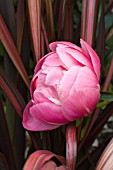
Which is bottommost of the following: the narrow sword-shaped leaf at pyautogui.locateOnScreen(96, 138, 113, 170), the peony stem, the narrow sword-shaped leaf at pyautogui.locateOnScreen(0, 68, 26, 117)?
the peony stem

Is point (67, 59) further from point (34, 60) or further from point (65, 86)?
point (34, 60)

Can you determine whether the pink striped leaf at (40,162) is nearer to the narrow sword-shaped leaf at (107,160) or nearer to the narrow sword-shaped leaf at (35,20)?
the narrow sword-shaped leaf at (107,160)

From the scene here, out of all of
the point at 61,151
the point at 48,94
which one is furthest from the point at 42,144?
the point at 48,94

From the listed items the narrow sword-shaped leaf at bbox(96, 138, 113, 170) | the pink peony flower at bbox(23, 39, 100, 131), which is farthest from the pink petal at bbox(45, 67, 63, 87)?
the narrow sword-shaped leaf at bbox(96, 138, 113, 170)

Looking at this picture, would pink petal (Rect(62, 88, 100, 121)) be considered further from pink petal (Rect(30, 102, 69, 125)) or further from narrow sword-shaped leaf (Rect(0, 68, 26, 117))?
narrow sword-shaped leaf (Rect(0, 68, 26, 117))

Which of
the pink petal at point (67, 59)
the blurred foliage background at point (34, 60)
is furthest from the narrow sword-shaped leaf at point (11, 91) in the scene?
the pink petal at point (67, 59)

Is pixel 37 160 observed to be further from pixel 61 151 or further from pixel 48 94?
pixel 61 151

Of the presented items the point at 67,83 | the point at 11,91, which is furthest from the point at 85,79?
the point at 11,91
